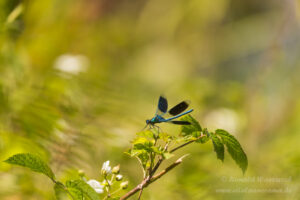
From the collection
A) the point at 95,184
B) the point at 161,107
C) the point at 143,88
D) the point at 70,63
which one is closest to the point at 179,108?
the point at 161,107

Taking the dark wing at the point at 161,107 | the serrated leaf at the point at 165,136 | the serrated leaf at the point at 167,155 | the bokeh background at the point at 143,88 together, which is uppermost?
the bokeh background at the point at 143,88

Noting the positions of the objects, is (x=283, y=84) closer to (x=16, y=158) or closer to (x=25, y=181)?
(x=25, y=181)

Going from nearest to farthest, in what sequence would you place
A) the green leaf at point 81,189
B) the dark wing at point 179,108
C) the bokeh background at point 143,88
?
the green leaf at point 81,189 → the dark wing at point 179,108 → the bokeh background at point 143,88

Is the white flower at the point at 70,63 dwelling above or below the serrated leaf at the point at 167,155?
above

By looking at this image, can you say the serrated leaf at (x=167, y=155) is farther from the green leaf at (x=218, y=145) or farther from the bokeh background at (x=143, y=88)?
the bokeh background at (x=143, y=88)

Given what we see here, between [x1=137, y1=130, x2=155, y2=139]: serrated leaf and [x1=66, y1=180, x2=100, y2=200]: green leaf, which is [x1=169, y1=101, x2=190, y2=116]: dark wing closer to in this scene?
[x1=137, y1=130, x2=155, y2=139]: serrated leaf

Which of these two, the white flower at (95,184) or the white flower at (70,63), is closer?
the white flower at (95,184)

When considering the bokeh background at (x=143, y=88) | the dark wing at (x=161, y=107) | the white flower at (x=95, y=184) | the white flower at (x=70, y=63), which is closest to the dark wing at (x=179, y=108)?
the dark wing at (x=161, y=107)
